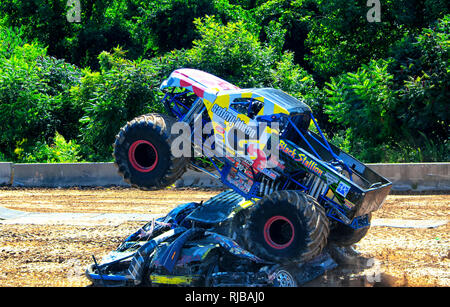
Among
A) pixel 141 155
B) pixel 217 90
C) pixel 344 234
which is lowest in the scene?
pixel 344 234

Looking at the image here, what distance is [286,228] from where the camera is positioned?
673 cm

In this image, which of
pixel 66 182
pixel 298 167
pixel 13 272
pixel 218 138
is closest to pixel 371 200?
pixel 298 167

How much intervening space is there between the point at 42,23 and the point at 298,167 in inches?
1000

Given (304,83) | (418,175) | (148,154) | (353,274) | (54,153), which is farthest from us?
(304,83)

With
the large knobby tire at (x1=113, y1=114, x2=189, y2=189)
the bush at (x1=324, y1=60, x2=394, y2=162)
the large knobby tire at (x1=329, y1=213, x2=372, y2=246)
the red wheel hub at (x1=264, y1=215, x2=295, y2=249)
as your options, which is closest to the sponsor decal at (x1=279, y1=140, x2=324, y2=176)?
the red wheel hub at (x1=264, y1=215, x2=295, y2=249)

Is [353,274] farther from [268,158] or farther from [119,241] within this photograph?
[119,241]

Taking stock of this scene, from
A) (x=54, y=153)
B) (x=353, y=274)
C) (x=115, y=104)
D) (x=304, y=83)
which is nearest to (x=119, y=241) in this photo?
(x=353, y=274)

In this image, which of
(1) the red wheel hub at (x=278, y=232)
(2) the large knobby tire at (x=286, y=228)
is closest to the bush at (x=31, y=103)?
(2) the large knobby tire at (x=286, y=228)

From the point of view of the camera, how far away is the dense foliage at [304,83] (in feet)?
49.9

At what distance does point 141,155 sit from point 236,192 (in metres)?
1.36

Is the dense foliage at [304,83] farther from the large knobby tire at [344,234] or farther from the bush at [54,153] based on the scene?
the large knobby tire at [344,234]

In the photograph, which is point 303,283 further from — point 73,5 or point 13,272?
point 73,5

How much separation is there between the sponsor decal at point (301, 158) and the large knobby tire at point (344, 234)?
1.03 metres

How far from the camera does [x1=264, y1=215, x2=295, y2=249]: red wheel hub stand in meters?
6.57
